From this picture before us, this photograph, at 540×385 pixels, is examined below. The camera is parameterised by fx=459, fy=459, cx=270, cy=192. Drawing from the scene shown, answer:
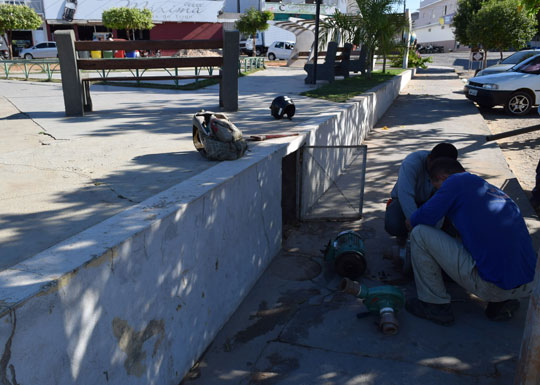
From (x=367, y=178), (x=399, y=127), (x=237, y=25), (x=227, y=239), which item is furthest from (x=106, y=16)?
(x=227, y=239)

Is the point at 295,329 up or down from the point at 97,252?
down

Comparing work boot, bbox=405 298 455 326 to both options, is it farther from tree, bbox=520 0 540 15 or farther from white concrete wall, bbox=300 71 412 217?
tree, bbox=520 0 540 15

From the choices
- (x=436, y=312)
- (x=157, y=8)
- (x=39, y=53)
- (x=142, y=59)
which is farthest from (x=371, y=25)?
(x=157, y=8)

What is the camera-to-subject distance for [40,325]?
1763mm

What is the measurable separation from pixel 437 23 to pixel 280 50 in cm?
4786

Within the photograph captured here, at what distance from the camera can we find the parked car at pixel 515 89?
512 inches

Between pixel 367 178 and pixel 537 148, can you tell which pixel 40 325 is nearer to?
pixel 367 178

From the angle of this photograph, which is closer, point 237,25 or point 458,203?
point 458,203

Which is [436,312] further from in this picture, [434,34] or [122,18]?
[434,34]

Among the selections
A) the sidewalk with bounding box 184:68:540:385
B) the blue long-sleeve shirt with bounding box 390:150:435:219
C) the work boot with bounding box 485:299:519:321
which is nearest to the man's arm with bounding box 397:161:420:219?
the blue long-sleeve shirt with bounding box 390:150:435:219

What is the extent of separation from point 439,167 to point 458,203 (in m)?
0.45

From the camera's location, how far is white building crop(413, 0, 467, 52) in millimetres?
68812

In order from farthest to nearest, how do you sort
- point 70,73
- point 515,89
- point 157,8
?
point 157,8 → point 515,89 → point 70,73

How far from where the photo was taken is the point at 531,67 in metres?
13.4
